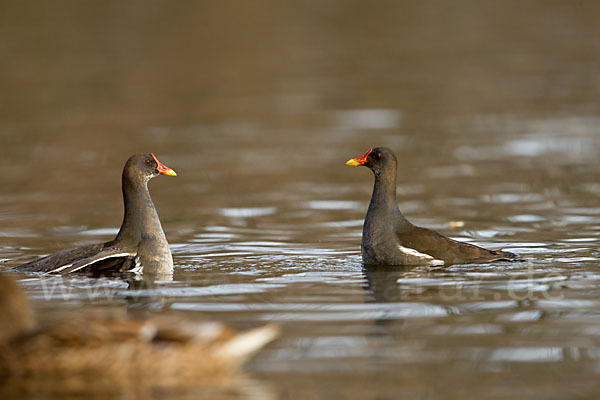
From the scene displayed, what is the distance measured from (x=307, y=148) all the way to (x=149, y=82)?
10.8 metres

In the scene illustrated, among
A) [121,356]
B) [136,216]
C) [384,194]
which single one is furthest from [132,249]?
[121,356]

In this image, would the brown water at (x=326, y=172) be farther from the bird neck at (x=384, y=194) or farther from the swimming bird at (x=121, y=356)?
the bird neck at (x=384, y=194)

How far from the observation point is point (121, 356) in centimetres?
781

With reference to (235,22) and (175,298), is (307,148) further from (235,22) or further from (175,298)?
(235,22)

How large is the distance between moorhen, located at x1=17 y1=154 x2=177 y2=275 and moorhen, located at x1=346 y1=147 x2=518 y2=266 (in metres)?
2.30

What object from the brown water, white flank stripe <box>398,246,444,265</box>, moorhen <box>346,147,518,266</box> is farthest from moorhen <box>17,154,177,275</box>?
white flank stripe <box>398,246,444,265</box>

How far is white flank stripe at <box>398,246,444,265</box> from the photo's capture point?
39.5ft

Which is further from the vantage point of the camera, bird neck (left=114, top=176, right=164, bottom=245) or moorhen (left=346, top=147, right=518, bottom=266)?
bird neck (left=114, top=176, right=164, bottom=245)

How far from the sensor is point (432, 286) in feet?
36.0

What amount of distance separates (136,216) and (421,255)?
323cm

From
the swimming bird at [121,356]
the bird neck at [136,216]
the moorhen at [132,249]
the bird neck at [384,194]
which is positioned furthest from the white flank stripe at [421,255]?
the swimming bird at [121,356]

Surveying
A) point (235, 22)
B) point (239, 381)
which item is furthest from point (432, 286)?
point (235, 22)

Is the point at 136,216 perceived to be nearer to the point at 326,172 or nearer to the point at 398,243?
the point at 398,243

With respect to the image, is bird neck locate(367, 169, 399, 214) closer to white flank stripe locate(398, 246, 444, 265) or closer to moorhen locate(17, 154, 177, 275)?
white flank stripe locate(398, 246, 444, 265)
